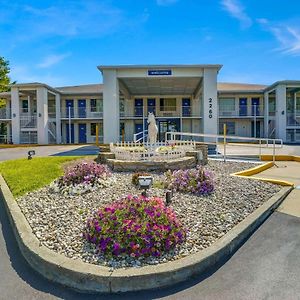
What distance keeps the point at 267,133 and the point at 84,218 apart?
2994 centimetres

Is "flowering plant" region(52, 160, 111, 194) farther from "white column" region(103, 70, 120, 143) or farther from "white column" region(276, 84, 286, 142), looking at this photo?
"white column" region(276, 84, 286, 142)

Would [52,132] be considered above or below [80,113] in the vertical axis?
below

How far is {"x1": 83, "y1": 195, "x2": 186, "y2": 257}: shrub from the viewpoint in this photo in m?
3.71

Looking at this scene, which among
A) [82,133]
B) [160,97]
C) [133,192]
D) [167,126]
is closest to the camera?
[133,192]

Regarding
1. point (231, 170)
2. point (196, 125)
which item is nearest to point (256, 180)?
point (231, 170)

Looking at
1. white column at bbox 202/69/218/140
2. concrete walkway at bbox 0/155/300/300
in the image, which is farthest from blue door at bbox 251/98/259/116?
concrete walkway at bbox 0/155/300/300

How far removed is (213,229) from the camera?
181 inches

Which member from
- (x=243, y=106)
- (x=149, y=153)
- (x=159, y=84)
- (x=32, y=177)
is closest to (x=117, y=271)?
(x=32, y=177)

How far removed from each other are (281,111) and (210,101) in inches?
512

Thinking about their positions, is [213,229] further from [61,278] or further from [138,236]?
[61,278]

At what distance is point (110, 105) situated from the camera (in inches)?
774

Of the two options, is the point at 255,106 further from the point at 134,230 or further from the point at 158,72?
the point at 134,230

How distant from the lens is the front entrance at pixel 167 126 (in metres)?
31.5

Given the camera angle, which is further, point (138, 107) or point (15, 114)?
point (138, 107)
